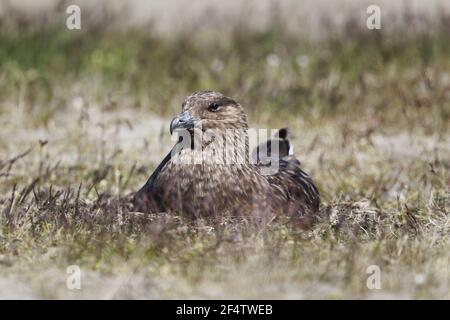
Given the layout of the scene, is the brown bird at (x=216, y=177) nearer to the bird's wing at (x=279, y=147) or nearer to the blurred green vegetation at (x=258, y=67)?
the bird's wing at (x=279, y=147)

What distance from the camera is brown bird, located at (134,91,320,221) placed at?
5172 millimetres

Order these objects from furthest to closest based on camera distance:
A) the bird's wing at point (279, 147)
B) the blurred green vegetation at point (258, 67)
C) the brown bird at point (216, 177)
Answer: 1. the blurred green vegetation at point (258, 67)
2. the bird's wing at point (279, 147)
3. the brown bird at point (216, 177)

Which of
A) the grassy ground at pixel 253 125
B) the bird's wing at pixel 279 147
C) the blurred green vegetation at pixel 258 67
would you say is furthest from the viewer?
the blurred green vegetation at pixel 258 67

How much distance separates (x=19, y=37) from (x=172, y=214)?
12.3 ft

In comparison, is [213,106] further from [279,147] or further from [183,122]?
[279,147]

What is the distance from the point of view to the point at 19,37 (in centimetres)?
827

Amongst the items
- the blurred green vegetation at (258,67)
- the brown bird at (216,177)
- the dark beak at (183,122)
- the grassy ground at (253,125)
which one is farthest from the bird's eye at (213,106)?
the blurred green vegetation at (258,67)

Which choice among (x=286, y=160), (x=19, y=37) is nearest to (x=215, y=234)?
(x=286, y=160)

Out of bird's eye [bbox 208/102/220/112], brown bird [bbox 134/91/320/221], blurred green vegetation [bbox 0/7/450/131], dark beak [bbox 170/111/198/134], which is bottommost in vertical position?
brown bird [bbox 134/91/320/221]

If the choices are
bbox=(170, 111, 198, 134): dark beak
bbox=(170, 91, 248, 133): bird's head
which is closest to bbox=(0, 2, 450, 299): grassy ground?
bbox=(170, 111, 198, 134): dark beak

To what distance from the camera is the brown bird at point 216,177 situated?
5.17 meters

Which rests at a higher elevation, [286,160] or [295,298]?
[286,160]

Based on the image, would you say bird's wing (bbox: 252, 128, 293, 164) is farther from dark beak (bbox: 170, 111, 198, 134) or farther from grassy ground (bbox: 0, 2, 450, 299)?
dark beak (bbox: 170, 111, 198, 134)

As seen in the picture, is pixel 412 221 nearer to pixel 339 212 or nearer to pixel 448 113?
pixel 339 212
